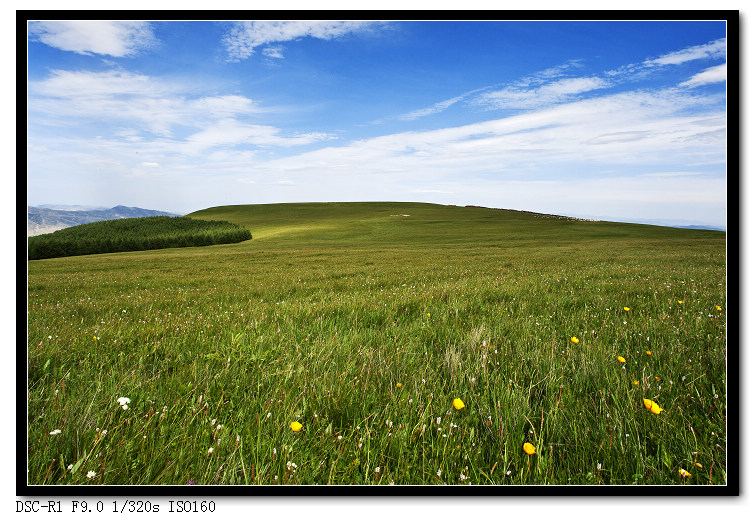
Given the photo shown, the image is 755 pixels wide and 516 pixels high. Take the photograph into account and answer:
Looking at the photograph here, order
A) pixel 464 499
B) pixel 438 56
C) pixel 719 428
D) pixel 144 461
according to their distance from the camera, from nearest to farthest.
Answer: pixel 144 461 < pixel 464 499 < pixel 719 428 < pixel 438 56

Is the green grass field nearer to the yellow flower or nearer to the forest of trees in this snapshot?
the yellow flower

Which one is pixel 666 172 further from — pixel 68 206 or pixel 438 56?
pixel 68 206

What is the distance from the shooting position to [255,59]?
3.78 m

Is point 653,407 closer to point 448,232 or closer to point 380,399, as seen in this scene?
point 380,399

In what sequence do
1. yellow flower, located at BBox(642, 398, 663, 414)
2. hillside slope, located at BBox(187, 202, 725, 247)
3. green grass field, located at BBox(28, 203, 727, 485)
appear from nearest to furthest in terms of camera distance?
green grass field, located at BBox(28, 203, 727, 485)
yellow flower, located at BBox(642, 398, 663, 414)
hillside slope, located at BBox(187, 202, 725, 247)

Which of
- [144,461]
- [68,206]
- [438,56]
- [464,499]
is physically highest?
[438,56]

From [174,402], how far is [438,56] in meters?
3.90

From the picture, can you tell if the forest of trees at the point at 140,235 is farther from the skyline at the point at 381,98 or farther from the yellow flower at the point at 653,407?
the yellow flower at the point at 653,407

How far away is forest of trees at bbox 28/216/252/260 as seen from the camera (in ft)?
102

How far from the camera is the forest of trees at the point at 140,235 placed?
102 feet

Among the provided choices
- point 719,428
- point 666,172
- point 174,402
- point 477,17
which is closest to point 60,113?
point 174,402

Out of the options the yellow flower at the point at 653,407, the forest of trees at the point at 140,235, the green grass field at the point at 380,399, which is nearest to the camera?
the green grass field at the point at 380,399

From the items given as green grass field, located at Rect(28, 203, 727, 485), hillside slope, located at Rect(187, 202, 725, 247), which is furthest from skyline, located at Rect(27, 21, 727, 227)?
hillside slope, located at Rect(187, 202, 725, 247)

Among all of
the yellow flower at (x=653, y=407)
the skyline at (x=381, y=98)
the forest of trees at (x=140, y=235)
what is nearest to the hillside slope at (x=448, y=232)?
the forest of trees at (x=140, y=235)
